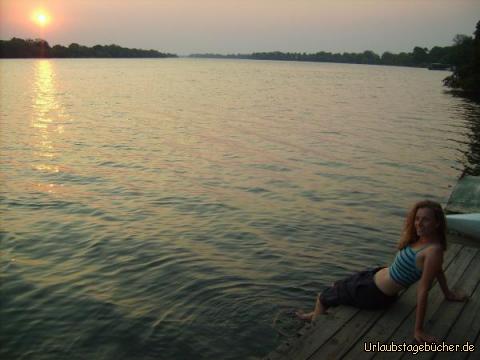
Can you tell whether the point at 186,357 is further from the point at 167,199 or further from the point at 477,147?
the point at 477,147

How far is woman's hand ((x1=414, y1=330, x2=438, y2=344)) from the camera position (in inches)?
223

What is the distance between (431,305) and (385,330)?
44.1 inches

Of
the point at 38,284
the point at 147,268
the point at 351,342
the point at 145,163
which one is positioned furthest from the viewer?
the point at 145,163

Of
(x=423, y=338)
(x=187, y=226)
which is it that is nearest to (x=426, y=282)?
(x=423, y=338)

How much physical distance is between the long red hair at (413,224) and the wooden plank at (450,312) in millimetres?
1084

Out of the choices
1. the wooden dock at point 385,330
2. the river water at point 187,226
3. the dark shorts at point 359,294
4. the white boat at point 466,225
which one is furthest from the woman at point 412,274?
the white boat at point 466,225

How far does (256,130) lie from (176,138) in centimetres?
597

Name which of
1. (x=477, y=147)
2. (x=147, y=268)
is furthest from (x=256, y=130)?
(x=147, y=268)

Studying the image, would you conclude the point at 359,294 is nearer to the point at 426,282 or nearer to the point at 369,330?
the point at 369,330

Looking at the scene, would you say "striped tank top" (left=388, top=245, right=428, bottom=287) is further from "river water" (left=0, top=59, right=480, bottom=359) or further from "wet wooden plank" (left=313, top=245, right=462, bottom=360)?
"river water" (left=0, top=59, right=480, bottom=359)

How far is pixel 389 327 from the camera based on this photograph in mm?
6074

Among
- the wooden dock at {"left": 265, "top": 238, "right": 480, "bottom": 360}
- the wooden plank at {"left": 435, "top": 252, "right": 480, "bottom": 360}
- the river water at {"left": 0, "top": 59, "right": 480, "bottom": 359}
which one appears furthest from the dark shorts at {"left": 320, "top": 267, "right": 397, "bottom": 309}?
the river water at {"left": 0, "top": 59, "right": 480, "bottom": 359}

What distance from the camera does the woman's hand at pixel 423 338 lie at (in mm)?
5672

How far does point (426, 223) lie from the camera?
5770 millimetres
